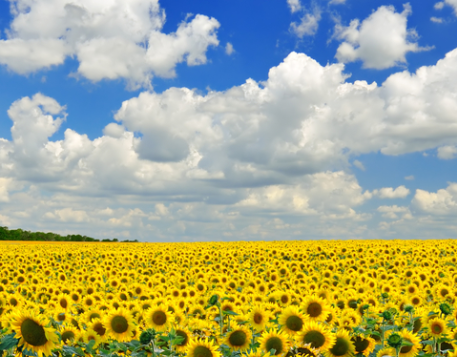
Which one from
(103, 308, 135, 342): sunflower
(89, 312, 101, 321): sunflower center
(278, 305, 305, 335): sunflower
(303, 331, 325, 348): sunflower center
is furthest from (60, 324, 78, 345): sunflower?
(303, 331, 325, 348): sunflower center

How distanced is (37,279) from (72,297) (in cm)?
660

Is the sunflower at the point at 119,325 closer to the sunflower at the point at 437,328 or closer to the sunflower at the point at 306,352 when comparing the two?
the sunflower at the point at 306,352

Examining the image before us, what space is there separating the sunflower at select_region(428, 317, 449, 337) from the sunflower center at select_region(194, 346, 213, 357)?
356 cm

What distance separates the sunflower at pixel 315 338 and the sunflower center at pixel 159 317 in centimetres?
236

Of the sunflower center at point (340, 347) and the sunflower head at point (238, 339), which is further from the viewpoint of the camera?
the sunflower head at point (238, 339)

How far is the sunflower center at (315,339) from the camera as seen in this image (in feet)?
17.9

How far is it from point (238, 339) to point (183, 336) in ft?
2.65

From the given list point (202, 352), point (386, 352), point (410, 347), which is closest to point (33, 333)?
point (202, 352)

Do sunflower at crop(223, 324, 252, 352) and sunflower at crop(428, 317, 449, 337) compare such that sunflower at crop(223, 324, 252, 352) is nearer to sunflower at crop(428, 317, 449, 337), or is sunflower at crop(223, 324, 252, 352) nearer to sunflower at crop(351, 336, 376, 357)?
sunflower at crop(351, 336, 376, 357)

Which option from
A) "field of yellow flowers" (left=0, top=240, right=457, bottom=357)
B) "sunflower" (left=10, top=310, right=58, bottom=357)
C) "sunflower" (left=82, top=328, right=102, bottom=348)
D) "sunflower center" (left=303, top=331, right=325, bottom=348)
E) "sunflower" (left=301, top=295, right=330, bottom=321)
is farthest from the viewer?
"sunflower" (left=301, top=295, right=330, bottom=321)

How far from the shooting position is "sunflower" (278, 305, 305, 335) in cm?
586

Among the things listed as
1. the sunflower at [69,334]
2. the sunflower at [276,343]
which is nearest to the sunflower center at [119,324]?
the sunflower at [69,334]

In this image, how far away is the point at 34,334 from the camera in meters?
4.67

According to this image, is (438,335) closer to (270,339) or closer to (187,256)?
(270,339)
